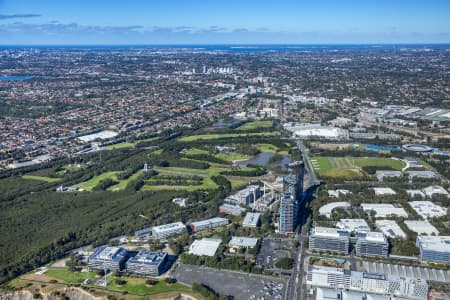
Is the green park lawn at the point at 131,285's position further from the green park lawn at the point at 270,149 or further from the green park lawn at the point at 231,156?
the green park lawn at the point at 270,149

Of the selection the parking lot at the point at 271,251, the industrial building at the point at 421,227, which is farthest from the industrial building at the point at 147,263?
the industrial building at the point at 421,227

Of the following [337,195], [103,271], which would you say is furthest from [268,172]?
[103,271]

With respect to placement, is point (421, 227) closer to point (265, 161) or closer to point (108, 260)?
point (265, 161)

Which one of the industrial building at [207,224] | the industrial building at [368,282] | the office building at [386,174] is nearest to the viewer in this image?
the industrial building at [368,282]

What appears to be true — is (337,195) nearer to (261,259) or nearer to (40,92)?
(261,259)

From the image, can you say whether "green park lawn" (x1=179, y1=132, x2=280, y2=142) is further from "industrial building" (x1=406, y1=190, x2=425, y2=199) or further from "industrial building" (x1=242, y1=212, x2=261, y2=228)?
"industrial building" (x1=242, y1=212, x2=261, y2=228)

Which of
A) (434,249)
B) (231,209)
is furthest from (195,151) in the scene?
(434,249)

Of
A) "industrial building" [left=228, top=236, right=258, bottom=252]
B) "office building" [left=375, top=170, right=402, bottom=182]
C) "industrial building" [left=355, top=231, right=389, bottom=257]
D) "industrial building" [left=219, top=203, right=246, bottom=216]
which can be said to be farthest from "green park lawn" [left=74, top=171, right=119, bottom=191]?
"office building" [left=375, top=170, right=402, bottom=182]
